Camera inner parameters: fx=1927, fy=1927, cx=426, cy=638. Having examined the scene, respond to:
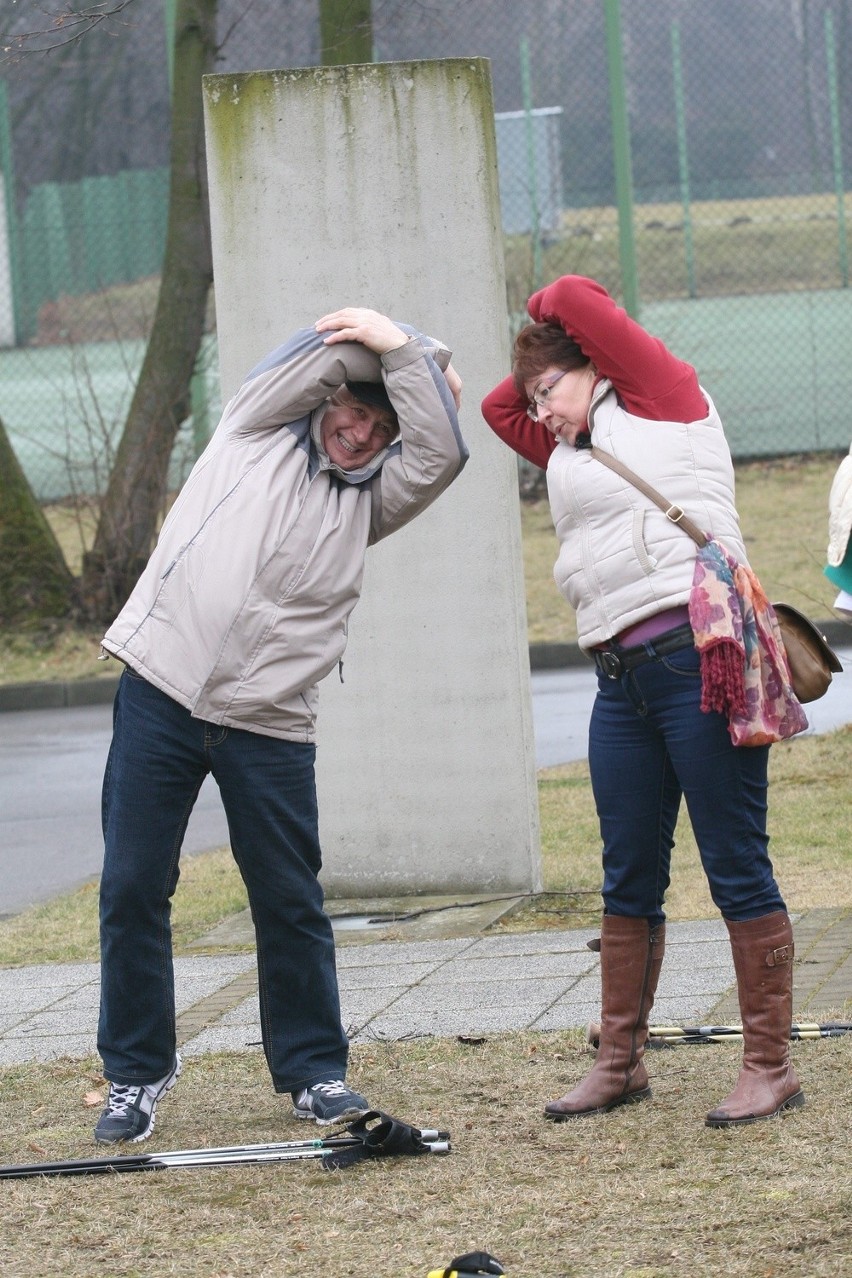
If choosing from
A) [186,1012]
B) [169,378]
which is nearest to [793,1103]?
[186,1012]

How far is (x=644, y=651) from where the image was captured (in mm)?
4125

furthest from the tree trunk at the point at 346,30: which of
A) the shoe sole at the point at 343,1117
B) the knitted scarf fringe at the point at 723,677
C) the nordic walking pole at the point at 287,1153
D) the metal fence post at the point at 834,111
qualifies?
the metal fence post at the point at 834,111

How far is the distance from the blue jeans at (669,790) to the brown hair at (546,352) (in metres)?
0.70

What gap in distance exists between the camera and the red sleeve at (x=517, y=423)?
178 inches

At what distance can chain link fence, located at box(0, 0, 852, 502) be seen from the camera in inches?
709

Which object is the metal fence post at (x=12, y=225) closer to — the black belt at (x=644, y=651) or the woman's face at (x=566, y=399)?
the woman's face at (x=566, y=399)

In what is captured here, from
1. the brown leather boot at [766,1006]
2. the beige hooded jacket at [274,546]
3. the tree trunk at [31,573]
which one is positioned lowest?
the tree trunk at [31,573]

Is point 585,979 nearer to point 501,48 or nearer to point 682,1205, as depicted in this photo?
point 682,1205

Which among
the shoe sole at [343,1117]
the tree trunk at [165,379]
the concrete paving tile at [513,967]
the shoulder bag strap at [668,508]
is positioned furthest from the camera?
the tree trunk at [165,379]

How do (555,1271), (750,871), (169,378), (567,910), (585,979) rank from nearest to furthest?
(555,1271) → (750,871) → (585,979) → (567,910) → (169,378)

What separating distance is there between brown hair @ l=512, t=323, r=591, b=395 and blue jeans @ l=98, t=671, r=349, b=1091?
1001 millimetres

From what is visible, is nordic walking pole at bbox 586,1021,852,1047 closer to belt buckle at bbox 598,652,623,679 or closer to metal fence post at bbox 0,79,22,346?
belt buckle at bbox 598,652,623,679

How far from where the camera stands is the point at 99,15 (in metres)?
6.94

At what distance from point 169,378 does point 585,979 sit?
9833mm
